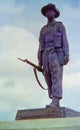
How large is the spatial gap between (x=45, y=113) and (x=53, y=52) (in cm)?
135

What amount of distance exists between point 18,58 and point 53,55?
0.79 m

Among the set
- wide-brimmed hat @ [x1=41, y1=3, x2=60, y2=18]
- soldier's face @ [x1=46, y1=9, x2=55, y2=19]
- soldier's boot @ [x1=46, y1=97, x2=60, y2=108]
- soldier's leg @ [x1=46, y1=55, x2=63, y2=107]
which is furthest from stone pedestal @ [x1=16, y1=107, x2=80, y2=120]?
wide-brimmed hat @ [x1=41, y1=3, x2=60, y2=18]

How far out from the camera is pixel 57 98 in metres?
8.05

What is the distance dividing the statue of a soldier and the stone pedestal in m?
0.22

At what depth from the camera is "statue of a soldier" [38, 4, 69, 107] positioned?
812cm

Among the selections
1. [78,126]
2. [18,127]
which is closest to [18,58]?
[18,127]

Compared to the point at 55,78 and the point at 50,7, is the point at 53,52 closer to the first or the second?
the point at 55,78

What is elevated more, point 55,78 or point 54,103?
point 55,78

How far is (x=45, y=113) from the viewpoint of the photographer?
7770 mm

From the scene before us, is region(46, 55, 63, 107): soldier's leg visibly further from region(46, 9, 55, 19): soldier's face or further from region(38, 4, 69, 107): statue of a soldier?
region(46, 9, 55, 19): soldier's face

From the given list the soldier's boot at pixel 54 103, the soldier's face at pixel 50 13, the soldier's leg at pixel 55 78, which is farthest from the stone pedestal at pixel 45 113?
the soldier's face at pixel 50 13

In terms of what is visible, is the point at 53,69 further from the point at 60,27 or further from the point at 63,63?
the point at 60,27

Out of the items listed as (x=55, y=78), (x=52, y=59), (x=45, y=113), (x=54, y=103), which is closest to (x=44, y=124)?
(x=45, y=113)

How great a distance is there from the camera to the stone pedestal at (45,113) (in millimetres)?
7613
